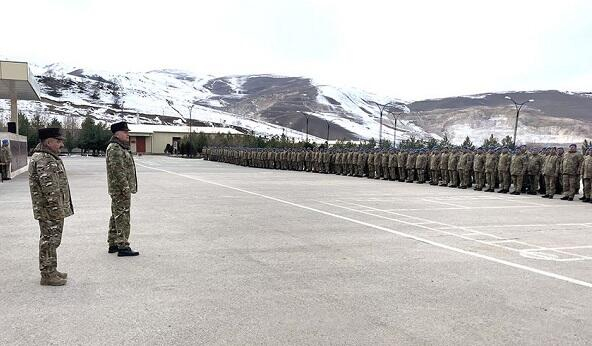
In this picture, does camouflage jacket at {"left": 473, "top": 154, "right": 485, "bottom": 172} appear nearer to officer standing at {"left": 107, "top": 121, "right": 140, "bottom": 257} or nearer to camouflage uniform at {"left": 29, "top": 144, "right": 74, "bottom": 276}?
officer standing at {"left": 107, "top": 121, "right": 140, "bottom": 257}

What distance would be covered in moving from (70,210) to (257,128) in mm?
193397

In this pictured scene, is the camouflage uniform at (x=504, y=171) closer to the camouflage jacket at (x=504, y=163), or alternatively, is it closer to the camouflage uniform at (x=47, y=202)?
the camouflage jacket at (x=504, y=163)

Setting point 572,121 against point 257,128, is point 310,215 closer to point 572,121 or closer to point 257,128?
point 257,128

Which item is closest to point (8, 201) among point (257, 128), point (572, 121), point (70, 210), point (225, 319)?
point (70, 210)

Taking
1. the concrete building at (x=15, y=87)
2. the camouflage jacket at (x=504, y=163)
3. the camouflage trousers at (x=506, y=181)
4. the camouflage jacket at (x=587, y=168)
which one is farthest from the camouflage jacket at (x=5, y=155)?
the camouflage jacket at (x=587, y=168)

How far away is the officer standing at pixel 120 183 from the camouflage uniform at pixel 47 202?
4.78ft

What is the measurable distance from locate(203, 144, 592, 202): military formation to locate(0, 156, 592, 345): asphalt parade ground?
20.1 feet

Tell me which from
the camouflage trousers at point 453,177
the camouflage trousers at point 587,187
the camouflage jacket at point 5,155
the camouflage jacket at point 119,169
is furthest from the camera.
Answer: the camouflage trousers at point 453,177

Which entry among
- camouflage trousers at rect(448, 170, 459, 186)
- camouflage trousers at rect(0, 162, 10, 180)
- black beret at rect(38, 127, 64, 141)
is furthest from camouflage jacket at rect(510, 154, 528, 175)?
camouflage trousers at rect(0, 162, 10, 180)

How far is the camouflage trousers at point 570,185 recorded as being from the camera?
1750cm

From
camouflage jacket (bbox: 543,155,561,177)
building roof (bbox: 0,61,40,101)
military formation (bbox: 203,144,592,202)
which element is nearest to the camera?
military formation (bbox: 203,144,592,202)

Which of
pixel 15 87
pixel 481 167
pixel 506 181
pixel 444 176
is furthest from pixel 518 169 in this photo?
pixel 15 87

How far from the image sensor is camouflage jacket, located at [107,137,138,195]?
7.44 meters

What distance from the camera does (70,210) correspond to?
6.18 metres
